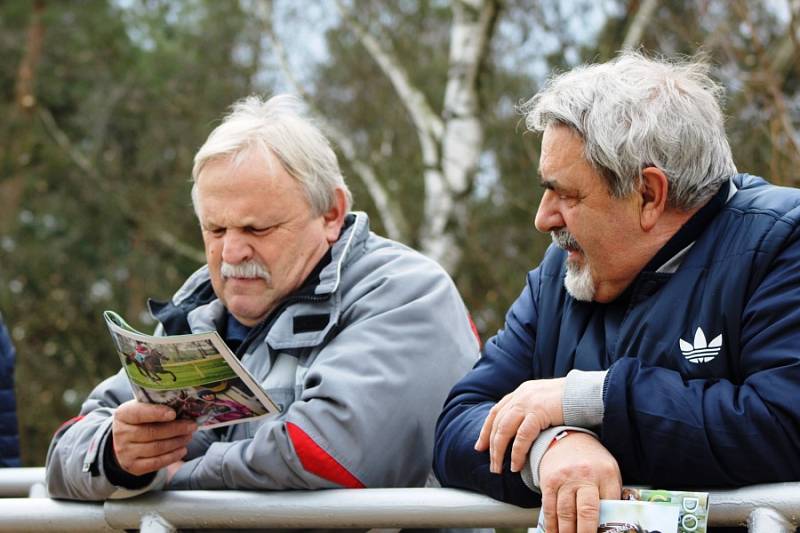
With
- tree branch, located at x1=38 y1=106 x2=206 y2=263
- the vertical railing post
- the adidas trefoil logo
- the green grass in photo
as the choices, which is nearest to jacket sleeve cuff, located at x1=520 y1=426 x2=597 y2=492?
the adidas trefoil logo

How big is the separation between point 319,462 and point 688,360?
0.91 metres

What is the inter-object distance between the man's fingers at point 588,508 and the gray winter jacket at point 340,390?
784 mm

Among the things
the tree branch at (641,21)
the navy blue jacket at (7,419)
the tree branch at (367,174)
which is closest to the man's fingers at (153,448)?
the navy blue jacket at (7,419)

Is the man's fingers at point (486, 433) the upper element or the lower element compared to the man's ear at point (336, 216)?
lower

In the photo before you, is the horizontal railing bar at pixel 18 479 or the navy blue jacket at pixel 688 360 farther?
the horizontal railing bar at pixel 18 479

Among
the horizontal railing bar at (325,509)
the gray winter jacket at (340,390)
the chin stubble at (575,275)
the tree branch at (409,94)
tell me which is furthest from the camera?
the tree branch at (409,94)

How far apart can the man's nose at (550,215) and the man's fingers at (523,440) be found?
1.61 feet

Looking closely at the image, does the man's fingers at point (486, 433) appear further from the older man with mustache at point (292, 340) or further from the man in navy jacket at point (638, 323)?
the older man with mustache at point (292, 340)

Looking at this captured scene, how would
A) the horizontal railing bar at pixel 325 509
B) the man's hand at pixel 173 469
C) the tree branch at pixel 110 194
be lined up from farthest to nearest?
the tree branch at pixel 110 194 < the man's hand at pixel 173 469 < the horizontal railing bar at pixel 325 509

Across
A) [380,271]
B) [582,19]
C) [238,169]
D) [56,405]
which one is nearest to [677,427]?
[380,271]

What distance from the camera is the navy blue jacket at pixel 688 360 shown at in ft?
7.61

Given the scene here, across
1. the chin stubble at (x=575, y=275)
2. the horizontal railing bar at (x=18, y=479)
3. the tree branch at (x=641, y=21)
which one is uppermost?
the tree branch at (x=641, y=21)

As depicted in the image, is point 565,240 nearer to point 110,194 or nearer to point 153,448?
point 153,448

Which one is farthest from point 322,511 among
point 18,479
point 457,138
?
point 457,138
